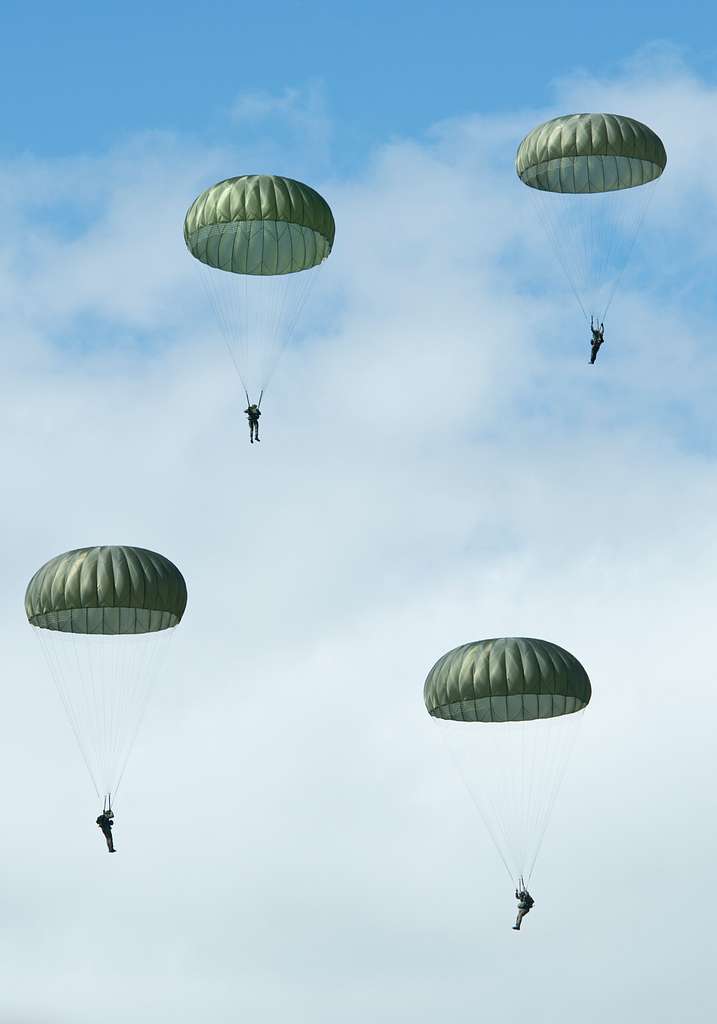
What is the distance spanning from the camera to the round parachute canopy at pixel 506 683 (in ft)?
197

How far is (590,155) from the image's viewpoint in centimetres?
6625

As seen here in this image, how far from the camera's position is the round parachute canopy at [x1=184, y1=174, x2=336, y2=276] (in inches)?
2542

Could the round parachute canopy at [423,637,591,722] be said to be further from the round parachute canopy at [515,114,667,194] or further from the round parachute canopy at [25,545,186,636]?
the round parachute canopy at [515,114,667,194]

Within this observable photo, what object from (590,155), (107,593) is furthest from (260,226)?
(107,593)

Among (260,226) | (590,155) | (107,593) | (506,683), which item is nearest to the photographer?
(506,683)

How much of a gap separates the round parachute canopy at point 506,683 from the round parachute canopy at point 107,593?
6609 millimetres

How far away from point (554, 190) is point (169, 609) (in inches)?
612

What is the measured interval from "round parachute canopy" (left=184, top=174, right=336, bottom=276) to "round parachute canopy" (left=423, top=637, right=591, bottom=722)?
37.8 ft

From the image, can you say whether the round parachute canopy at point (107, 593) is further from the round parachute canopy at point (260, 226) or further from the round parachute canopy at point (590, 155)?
the round parachute canopy at point (590, 155)

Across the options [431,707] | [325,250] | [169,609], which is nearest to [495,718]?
[431,707]

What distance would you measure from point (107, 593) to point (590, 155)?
1691 cm

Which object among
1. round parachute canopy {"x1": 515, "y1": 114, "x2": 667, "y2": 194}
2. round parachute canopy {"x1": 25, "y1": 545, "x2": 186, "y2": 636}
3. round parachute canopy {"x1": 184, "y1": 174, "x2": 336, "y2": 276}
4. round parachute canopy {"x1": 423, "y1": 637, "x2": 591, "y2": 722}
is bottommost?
round parachute canopy {"x1": 423, "y1": 637, "x2": 591, "y2": 722}

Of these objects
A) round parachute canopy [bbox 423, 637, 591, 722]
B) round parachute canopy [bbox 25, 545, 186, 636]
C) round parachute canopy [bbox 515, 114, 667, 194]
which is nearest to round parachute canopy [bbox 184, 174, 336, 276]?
round parachute canopy [bbox 515, 114, 667, 194]

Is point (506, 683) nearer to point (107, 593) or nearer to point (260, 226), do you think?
point (107, 593)
